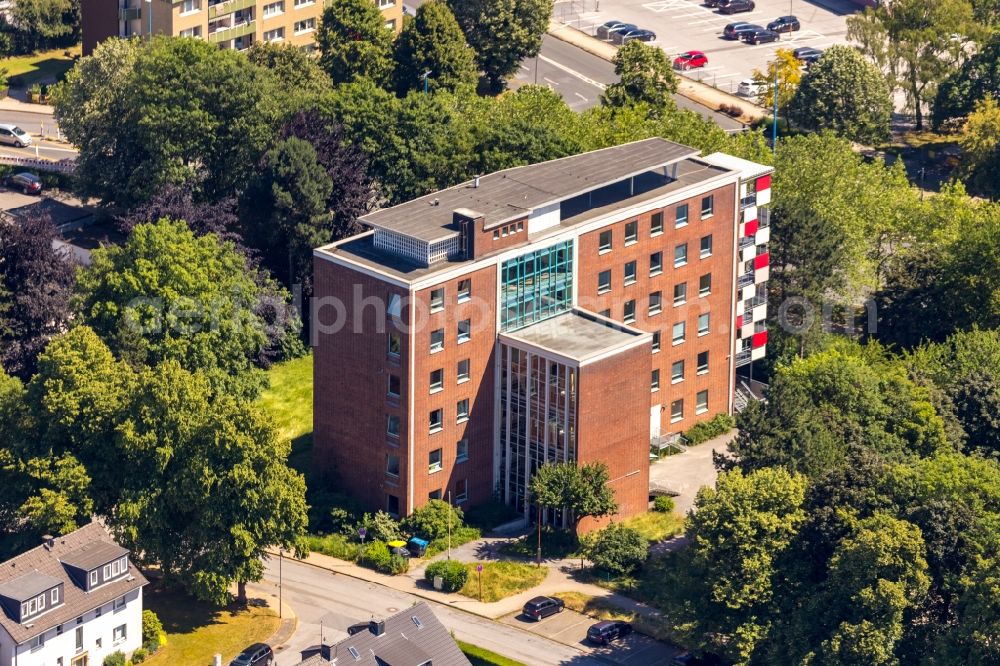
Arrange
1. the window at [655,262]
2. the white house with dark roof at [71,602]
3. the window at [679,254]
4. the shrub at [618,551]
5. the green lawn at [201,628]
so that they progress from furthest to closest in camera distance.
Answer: the window at [679,254] < the window at [655,262] < the shrub at [618,551] < the green lawn at [201,628] < the white house with dark roof at [71,602]

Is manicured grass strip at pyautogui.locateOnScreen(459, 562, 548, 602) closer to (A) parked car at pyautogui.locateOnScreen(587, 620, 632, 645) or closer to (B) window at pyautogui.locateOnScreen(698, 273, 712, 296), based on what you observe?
(A) parked car at pyautogui.locateOnScreen(587, 620, 632, 645)

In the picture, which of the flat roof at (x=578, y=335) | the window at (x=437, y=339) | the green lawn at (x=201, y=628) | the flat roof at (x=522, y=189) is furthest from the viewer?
the flat roof at (x=578, y=335)

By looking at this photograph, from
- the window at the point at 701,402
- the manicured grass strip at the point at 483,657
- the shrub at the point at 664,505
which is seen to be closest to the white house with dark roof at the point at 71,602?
the manicured grass strip at the point at 483,657

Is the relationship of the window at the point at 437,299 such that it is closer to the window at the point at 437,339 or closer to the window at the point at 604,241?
the window at the point at 437,339

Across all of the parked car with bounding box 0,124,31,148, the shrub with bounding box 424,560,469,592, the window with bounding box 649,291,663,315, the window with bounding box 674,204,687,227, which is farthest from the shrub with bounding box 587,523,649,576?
the parked car with bounding box 0,124,31,148

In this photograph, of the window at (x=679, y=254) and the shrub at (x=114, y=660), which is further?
the window at (x=679, y=254)

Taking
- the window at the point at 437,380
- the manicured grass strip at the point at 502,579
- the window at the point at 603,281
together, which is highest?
the window at the point at 603,281

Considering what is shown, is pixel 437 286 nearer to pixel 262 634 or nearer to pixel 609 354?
pixel 609 354
